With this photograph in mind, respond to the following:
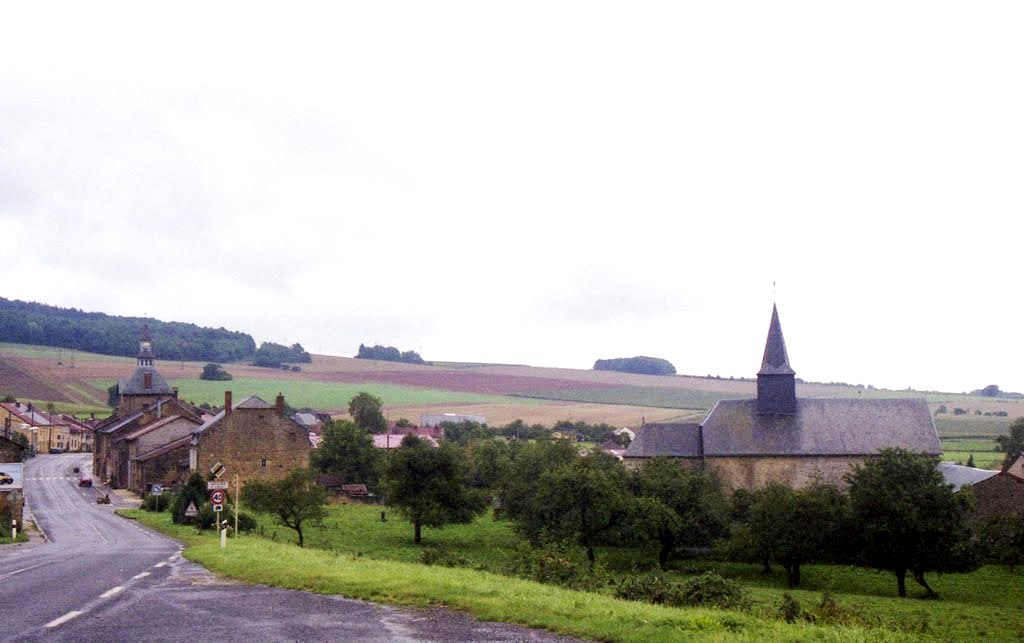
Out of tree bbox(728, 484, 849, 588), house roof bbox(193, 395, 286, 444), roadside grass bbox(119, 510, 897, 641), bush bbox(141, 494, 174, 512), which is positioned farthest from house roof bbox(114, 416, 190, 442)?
roadside grass bbox(119, 510, 897, 641)

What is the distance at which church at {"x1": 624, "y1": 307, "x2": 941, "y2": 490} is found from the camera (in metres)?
61.4

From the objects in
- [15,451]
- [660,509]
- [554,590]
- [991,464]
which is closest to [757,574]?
[660,509]

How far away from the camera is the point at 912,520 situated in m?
39.5

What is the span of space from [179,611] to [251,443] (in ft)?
203

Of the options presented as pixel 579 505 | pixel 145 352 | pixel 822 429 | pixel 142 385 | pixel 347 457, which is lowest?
pixel 347 457

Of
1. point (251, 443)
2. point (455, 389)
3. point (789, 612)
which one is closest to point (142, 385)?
point (251, 443)

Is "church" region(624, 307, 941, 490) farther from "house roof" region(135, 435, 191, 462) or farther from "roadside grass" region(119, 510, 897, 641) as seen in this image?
"roadside grass" region(119, 510, 897, 641)

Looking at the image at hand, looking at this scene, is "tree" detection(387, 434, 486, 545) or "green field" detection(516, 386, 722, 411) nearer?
"tree" detection(387, 434, 486, 545)

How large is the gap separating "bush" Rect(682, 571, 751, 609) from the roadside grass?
1.67m

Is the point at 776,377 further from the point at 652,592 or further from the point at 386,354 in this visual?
the point at 386,354

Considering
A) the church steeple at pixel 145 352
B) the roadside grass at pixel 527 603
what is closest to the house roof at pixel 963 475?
the roadside grass at pixel 527 603

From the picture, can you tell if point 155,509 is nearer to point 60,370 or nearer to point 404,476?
point 404,476

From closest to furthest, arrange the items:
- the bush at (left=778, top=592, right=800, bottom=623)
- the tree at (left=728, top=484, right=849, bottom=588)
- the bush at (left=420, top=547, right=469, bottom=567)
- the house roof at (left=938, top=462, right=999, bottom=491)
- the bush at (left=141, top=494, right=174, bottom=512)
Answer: the bush at (left=778, top=592, right=800, bottom=623), the bush at (left=420, top=547, right=469, bottom=567), the tree at (left=728, top=484, right=849, bottom=588), the house roof at (left=938, top=462, right=999, bottom=491), the bush at (left=141, top=494, right=174, bottom=512)

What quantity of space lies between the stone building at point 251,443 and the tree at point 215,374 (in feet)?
215
